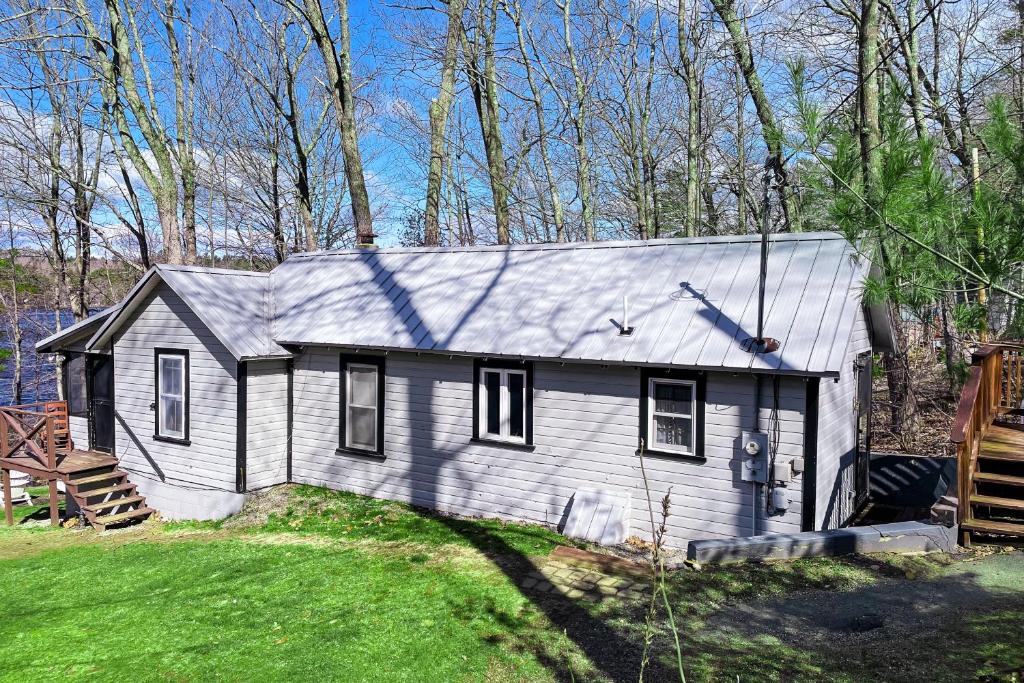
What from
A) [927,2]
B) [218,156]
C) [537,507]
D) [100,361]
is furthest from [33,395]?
[927,2]

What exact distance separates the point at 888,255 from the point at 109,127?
1015 inches

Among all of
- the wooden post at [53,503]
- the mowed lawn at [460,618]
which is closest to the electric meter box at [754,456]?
the mowed lawn at [460,618]

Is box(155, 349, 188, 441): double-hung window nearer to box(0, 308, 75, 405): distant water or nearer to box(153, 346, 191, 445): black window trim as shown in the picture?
box(153, 346, 191, 445): black window trim

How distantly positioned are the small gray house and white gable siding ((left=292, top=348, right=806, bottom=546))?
3 centimetres

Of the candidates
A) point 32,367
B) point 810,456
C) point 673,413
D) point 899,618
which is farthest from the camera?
point 32,367

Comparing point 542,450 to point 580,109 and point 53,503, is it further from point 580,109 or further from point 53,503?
point 580,109

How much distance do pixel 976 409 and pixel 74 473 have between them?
47.5 ft

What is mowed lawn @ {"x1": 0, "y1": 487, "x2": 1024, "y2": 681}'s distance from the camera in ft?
18.0

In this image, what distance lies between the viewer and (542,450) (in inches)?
392

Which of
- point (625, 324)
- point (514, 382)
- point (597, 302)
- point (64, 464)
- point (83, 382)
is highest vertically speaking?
point (597, 302)

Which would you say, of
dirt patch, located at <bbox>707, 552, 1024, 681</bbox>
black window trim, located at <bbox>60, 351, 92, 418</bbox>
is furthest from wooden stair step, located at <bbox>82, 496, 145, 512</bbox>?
dirt patch, located at <bbox>707, 552, 1024, 681</bbox>

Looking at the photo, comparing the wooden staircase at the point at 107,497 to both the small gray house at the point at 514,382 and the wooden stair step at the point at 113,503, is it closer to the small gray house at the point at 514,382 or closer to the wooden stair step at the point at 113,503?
the wooden stair step at the point at 113,503

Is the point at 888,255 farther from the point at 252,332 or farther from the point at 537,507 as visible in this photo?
the point at 252,332

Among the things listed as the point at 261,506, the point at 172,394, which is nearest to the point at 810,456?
the point at 261,506
